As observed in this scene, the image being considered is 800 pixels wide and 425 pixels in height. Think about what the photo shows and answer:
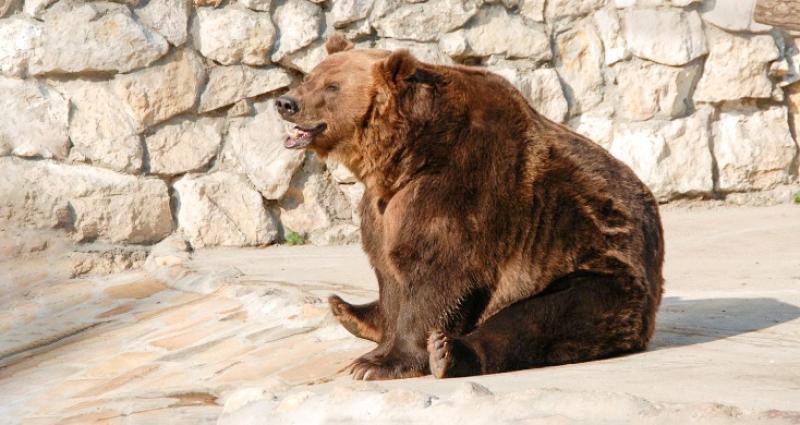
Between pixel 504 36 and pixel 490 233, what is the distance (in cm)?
440

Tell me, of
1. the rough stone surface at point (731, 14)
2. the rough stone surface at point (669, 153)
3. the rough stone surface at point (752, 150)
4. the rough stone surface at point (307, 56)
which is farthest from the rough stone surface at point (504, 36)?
the rough stone surface at point (752, 150)

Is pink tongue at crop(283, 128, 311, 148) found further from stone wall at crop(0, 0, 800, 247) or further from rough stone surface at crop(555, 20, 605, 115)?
rough stone surface at crop(555, 20, 605, 115)

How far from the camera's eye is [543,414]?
310 centimetres

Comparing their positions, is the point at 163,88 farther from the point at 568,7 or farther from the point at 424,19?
the point at 568,7

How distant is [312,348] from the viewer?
5328 mm

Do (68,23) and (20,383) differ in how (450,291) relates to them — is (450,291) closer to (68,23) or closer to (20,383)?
(20,383)

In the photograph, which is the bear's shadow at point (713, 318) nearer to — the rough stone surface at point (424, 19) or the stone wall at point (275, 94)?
the stone wall at point (275, 94)

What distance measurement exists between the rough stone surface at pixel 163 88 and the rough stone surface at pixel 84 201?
18.7 inches

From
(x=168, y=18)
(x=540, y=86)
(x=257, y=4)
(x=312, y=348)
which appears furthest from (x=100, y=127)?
(x=312, y=348)

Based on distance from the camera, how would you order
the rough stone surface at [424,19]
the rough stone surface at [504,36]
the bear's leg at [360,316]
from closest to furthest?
1. the bear's leg at [360,316]
2. the rough stone surface at [424,19]
3. the rough stone surface at [504,36]

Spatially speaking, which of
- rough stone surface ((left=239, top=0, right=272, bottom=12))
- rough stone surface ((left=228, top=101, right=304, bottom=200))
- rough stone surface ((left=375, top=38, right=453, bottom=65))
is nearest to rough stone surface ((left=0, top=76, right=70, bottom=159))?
rough stone surface ((left=228, top=101, right=304, bottom=200))

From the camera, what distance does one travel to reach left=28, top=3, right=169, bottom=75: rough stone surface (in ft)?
25.5

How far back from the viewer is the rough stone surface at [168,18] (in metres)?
7.99

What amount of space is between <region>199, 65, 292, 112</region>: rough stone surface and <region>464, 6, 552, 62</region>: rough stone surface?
1.41m
